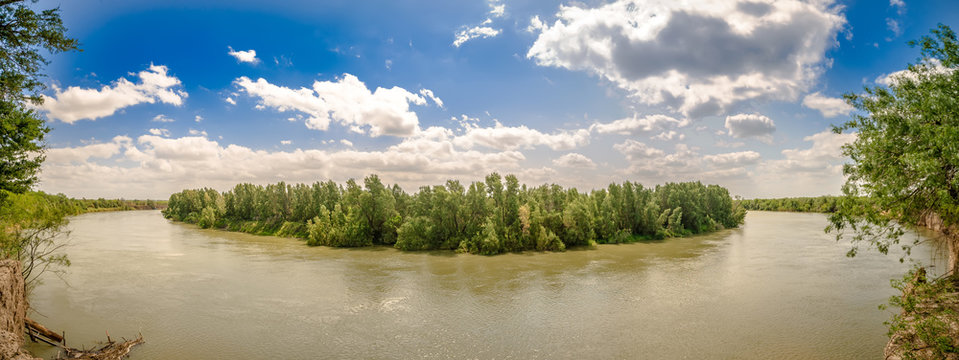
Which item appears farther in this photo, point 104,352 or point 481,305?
point 481,305

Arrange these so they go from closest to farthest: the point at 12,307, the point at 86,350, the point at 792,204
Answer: the point at 12,307
the point at 86,350
the point at 792,204

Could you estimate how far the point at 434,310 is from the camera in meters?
23.2

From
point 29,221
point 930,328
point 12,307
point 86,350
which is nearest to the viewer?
point 930,328

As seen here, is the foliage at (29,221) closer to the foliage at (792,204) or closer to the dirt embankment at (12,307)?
the dirt embankment at (12,307)

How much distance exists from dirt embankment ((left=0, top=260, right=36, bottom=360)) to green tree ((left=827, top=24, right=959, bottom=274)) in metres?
24.9

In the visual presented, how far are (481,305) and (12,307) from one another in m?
19.7

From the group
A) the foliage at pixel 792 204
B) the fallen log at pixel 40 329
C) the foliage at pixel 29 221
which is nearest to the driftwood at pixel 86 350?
the fallen log at pixel 40 329

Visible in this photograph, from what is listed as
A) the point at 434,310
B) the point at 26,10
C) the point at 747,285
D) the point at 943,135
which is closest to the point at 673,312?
the point at 747,285

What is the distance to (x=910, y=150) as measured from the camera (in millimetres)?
11750

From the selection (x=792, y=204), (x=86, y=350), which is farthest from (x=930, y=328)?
(x=792, y=204)

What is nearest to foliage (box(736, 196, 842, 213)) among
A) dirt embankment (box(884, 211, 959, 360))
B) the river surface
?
the river surface

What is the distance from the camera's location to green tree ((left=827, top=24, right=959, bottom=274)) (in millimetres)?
10672

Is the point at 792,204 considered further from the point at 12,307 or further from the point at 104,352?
the point at 12,307

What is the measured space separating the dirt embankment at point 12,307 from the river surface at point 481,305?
283 cm
